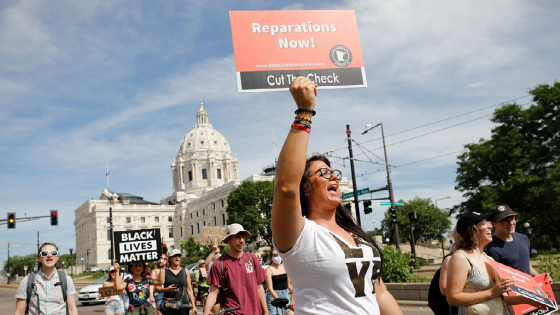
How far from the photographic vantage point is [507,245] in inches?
193

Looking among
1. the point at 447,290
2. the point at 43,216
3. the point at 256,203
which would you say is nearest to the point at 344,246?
the point at 447,290

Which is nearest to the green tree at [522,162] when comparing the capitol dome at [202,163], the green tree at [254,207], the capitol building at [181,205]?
the green tree at [254,207]

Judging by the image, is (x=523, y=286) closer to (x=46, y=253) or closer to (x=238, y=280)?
(x=238, y=280)

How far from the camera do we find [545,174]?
34719mm

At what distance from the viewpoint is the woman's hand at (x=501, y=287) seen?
363 cm

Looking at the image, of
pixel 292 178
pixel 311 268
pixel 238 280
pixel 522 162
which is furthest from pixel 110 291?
pixel 522 162

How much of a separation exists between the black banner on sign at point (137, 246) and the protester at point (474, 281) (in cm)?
871

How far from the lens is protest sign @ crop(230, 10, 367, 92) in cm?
373

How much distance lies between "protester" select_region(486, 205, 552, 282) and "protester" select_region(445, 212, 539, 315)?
89 cm

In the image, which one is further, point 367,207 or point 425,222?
point 425,222

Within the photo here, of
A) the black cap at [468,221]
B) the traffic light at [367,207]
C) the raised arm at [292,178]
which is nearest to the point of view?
the raised arm at [292,178]

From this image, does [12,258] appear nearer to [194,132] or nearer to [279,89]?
[194,132]

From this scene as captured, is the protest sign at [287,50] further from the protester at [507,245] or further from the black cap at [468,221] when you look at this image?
the protester at [507,245]

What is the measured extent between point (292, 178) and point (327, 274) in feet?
1.60
